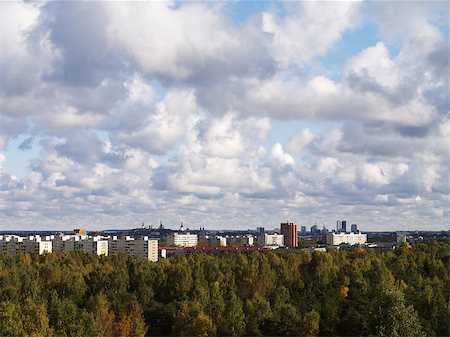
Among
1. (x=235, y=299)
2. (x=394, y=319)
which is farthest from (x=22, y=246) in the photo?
(x=394, y=319)

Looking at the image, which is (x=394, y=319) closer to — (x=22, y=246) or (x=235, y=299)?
(x=235, y=299)

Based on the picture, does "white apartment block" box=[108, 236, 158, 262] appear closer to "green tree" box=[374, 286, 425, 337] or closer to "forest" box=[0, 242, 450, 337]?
"forest" box=[0, 242, 450, 337]

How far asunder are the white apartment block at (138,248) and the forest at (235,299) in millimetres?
64123

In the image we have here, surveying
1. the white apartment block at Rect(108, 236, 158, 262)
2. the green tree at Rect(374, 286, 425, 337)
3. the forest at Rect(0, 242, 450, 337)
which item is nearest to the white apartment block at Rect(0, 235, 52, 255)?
the white apartment block at Rect(108, 236, 158, 262)

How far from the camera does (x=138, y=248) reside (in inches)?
5723

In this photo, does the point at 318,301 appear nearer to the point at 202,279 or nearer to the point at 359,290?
the point at 359,290

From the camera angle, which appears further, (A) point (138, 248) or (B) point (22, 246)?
(A) point (138, 248)

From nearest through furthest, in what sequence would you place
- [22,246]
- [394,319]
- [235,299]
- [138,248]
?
[394,319]
[235,299]
[22,246]
[138,248]

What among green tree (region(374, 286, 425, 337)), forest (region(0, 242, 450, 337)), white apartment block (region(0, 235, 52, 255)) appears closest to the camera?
green tree (region(374, 286, 425, 337))

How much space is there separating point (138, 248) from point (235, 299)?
307 ft

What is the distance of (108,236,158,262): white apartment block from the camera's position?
470 ft

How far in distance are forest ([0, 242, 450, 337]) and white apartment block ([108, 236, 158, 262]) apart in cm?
6412

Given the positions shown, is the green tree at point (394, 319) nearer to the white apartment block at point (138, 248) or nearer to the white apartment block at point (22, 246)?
the white apartment block at point (138, 248)

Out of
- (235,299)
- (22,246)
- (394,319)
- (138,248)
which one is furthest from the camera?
(138,248)
